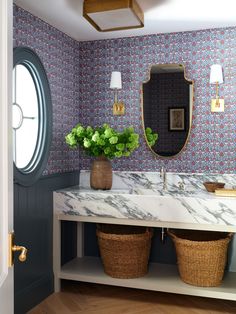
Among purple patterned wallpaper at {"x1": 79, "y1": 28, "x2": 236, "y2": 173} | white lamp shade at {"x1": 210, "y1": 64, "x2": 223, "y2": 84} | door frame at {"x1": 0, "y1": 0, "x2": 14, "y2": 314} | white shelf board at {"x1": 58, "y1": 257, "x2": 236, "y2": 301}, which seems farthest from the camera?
purple patterned wallpaper at {"x1": 79, "y1": 28, "x2": 236, "y2": 173}

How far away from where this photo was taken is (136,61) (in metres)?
3.80

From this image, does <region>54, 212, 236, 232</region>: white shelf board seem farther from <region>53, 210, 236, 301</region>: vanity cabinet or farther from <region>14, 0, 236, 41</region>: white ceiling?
<region>14, 0, 236, 41</region>: white ceiling

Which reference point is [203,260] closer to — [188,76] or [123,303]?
[123,303]

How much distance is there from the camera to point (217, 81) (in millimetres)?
3434

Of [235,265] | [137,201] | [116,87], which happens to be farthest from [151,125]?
[235,265]

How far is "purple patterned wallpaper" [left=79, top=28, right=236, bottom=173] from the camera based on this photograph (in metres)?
3.53

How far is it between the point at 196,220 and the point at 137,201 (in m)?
0.49

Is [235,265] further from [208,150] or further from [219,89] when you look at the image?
[219,89]

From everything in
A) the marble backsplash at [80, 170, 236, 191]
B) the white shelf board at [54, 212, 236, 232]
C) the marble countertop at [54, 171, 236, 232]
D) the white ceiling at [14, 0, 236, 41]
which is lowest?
the white shelf board at [54, 212, 236, 232]

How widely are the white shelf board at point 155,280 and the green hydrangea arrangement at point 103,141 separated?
105 cm

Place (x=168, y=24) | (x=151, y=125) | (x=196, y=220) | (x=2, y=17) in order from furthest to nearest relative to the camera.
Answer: (x=151, y=125) → (x=168, y=24) → (x=196, y=220) → (x=2, y=17)

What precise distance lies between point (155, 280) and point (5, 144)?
239cm

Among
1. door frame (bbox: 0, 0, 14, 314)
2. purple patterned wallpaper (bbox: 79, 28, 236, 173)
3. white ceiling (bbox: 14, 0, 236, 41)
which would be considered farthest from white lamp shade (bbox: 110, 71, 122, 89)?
door frame (bbox: 0, 0, 14, 314)

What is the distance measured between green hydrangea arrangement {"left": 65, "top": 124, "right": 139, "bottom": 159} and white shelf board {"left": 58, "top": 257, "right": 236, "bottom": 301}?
1046 millimetres
